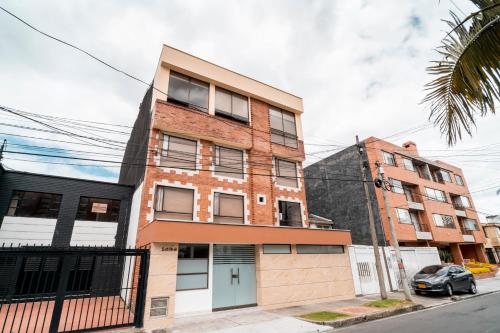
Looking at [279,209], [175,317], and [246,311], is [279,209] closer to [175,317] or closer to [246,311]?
[246,311]

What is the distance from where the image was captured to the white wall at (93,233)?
14.5 metres

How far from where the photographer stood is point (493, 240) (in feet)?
132

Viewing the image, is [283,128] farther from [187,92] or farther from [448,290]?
[448,290]

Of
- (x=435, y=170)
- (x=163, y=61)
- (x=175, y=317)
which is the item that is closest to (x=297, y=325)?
(x=175, y=317)

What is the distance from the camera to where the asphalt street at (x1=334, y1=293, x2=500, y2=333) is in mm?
8039

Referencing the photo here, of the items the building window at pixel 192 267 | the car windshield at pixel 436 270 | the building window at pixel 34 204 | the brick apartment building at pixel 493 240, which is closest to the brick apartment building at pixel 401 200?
the car windshield at pixel 436 270

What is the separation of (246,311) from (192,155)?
8291mm

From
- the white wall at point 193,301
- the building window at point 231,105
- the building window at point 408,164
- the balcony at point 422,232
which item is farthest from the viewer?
the building window at point 408,164

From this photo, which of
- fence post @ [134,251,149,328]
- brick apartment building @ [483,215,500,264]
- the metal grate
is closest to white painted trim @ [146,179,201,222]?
the metal grate

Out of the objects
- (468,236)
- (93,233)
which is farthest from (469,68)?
(468,236)

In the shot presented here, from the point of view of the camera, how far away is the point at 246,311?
11.2 metres

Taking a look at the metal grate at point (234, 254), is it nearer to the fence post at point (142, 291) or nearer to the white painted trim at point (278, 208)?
the white painted trim at point (278, 208)

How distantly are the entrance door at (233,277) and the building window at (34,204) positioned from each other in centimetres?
1018

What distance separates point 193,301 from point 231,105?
11590 mm
